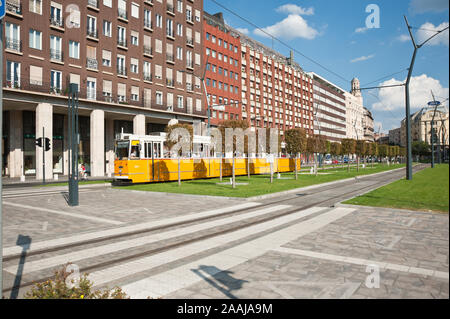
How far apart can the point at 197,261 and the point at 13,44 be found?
3023cm

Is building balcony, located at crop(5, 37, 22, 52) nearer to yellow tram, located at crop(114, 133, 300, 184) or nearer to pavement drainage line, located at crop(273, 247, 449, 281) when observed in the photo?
yellow tram, located at crop(114, 133, 300, 184)

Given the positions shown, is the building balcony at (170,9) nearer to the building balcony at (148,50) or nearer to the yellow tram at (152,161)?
the building balcony at (148,50)

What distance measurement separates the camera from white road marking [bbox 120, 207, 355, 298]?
4477mm

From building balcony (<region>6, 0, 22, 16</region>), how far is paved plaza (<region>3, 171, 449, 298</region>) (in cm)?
2377

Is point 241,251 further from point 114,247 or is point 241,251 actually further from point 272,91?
point 272,91

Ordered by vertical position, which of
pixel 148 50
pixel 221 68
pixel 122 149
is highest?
pixel 221 68

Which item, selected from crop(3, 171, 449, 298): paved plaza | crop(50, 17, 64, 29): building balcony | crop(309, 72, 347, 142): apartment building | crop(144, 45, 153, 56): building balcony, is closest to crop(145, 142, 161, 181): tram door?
crop(3, 171, 449, 298): paved plaza

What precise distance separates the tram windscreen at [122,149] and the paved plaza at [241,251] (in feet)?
37.9

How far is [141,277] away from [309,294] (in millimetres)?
2436

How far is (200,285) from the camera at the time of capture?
14.6 feet

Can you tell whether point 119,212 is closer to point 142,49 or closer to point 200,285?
point 200,285

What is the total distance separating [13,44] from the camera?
2775 cm

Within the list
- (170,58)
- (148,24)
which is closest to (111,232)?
(148,24)
